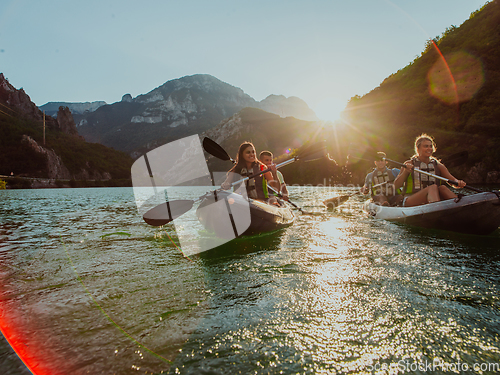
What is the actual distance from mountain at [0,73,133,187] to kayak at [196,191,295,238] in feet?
274

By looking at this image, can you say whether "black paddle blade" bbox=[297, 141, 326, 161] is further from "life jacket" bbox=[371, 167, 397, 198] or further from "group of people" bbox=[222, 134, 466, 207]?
"life jacket" bbox=[371, 167, 397, 198]

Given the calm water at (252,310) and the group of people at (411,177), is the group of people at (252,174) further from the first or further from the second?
the calm water at (252,310)

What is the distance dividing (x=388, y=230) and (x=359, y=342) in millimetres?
6516

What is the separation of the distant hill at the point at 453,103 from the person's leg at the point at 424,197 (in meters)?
35.7

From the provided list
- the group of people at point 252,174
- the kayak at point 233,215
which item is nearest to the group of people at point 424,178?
the group of people at point 252,174

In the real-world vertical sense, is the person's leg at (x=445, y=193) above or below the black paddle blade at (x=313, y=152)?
below

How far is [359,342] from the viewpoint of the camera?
7.63ft

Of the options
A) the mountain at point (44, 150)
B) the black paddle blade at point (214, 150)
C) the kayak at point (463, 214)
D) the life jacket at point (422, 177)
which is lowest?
the kayak at point (463, 214)

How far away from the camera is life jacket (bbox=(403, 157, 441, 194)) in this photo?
740 cm

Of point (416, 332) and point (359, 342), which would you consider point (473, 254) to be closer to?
point (416, 332)

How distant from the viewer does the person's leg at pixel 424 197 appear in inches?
284

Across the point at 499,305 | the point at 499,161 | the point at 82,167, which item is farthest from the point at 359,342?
the point at 82,167

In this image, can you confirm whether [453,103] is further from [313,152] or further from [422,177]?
[313,152]

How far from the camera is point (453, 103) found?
48.2 metres
